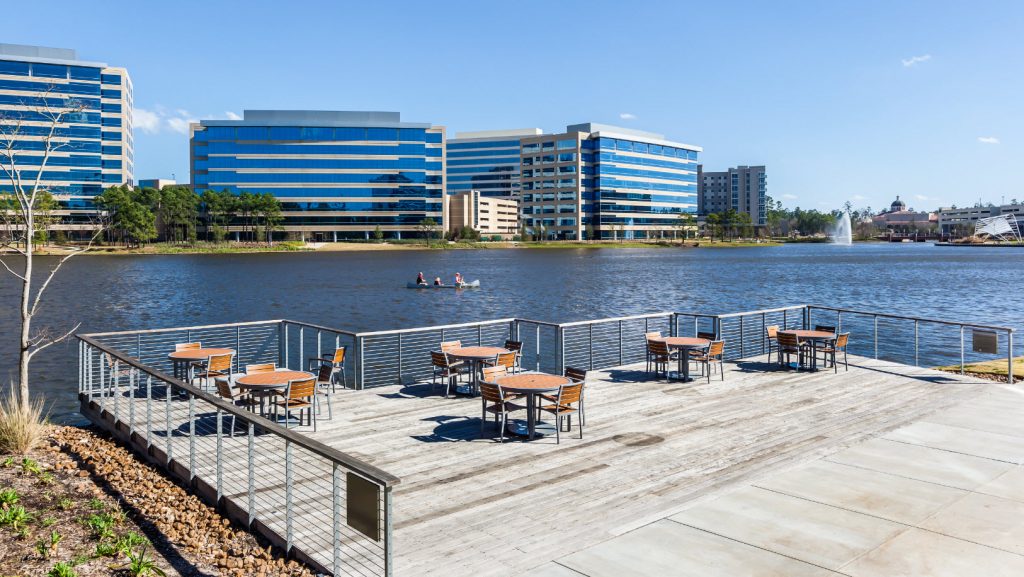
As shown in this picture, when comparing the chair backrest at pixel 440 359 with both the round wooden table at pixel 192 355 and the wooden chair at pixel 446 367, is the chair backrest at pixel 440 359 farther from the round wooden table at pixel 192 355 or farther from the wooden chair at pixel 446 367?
the round wooden table at pixel 192 355

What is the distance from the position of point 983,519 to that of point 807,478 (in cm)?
210

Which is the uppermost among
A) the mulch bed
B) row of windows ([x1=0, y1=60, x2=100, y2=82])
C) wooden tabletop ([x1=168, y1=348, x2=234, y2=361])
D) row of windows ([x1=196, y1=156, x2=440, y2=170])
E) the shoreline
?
row of windows ([x1=0, y1=60, x2=100, y2=82])

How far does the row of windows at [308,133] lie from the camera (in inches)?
6467

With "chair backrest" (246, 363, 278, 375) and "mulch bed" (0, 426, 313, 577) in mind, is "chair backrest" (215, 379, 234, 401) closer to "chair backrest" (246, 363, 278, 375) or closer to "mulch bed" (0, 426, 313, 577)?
"mulch bed" (0, 426, 313, 577)

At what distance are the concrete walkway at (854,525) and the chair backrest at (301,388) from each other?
632cm

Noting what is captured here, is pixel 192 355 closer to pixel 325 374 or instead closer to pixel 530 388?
pixel 325 374

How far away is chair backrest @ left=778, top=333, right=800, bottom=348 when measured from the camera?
738 inches

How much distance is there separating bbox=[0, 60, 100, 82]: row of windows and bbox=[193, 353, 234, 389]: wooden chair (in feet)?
506

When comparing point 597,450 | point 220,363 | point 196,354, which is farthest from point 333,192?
point 597,450

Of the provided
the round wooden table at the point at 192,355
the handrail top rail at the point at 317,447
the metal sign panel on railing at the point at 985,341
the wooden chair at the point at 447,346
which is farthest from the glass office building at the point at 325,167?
the handrail top rail at the point at 317,447

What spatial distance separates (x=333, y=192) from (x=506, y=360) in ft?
518

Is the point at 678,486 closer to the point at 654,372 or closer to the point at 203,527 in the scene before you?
the point at 203,527

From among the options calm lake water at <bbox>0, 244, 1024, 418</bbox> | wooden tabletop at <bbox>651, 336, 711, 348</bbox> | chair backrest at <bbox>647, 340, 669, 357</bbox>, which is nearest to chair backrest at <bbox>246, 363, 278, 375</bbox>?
chair backrest at <bbox>647, 340, 669, 357</bbox>

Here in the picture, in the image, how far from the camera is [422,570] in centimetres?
744
